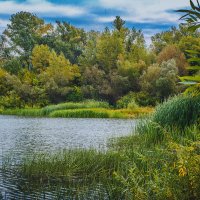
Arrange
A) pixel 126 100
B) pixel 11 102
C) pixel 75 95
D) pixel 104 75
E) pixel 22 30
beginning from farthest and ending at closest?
pixel 22 30, pixel 104 75, pixel 75 95, pixel 11 102, pixel 126 100

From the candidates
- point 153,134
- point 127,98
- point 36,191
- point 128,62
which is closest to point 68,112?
point 127,98

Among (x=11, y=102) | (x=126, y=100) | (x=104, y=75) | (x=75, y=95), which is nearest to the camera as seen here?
(x=126, y=100)

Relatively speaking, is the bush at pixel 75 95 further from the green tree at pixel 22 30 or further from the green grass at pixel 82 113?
the green tree at pixel 22 30

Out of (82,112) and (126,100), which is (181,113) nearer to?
(82,112)

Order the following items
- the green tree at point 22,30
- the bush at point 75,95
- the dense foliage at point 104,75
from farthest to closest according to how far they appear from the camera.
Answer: the green tree at point 22,30 → the bush at point 75,95 → the dense foliage at point 104,75

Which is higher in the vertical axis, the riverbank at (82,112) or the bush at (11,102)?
the bush at (11,102)

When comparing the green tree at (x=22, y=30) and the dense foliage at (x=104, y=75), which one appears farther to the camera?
the green tree at (x=22, y=30)

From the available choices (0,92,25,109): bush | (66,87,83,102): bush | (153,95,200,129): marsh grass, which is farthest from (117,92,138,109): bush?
(153,95,200,129): marsh grass

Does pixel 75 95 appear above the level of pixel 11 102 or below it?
above

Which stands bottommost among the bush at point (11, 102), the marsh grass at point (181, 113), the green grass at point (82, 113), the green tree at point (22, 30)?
the green grass at point (82, 113)

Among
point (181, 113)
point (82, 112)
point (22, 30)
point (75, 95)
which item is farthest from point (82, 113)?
point (22, 30)

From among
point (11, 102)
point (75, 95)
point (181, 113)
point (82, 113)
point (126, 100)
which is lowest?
point (82, 113)

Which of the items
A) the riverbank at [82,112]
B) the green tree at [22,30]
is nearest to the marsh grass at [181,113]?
the riverbank at [82,112]

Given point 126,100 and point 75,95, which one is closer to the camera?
point 126,100
